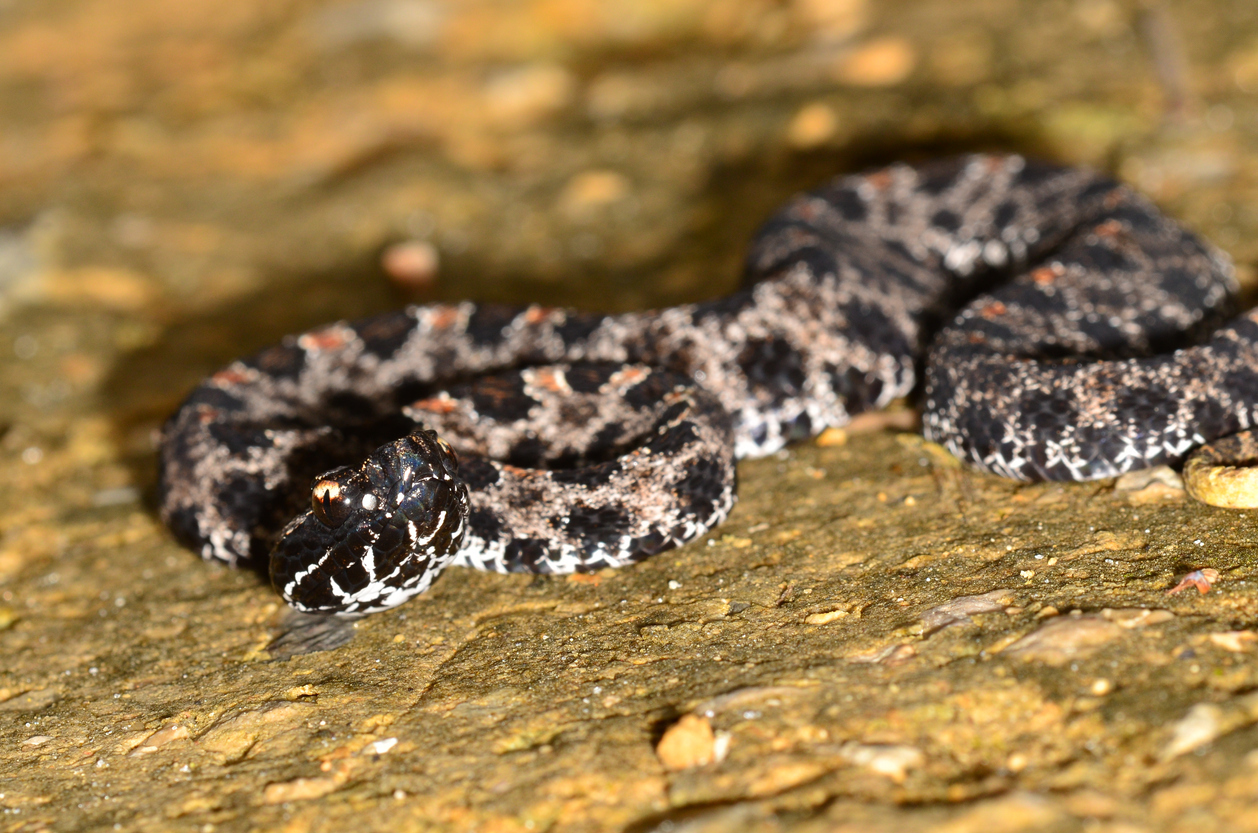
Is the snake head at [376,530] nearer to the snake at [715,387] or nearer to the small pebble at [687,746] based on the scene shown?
the snake at [715,387]

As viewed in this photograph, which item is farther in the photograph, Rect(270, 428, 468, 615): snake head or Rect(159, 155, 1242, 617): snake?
Rect(159, 155, 1242, 617): snake

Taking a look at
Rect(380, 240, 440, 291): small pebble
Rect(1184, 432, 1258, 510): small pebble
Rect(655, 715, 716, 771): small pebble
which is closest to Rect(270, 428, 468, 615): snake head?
Rect(655, 715, 716, 771): small pebble

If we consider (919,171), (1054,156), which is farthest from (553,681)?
(1054,156)

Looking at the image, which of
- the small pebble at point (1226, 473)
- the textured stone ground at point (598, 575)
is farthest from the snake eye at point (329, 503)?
the small pebble at point (1226, 473)

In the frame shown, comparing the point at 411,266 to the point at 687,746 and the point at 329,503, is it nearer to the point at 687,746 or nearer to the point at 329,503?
the point at 329,503

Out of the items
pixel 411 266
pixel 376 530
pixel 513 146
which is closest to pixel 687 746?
pixel 376 530

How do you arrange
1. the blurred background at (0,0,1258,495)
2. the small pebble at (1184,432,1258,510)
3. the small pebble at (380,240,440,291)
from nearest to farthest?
1. the small pebble at (1184,432,1258,510)
2. the blurred background at (0,0,1258,495)
3. the small pebble at (380,240,440,291)

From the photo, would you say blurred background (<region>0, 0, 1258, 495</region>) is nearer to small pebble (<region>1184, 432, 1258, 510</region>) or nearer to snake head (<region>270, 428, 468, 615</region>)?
snake head (<region>270, 428, 468, 615</region>)
